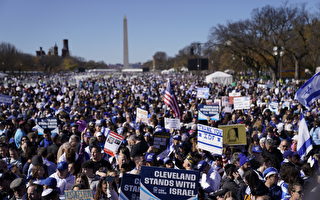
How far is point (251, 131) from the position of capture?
1013 centimetres

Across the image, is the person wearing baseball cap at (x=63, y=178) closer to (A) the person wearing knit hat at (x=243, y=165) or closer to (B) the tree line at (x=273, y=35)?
(A) the person wearing knit hat at (x=243, y=165)

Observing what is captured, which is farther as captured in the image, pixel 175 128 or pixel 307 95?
pixel 175 128

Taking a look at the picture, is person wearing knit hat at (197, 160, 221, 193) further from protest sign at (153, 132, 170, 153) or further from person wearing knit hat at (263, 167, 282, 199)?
protest sign at (153, 132, 170, 153)

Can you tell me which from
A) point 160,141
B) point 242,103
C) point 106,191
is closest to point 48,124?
point 160,141

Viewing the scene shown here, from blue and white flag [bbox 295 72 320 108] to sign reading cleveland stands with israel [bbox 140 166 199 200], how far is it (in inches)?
125

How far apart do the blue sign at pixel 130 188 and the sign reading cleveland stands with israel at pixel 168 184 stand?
0.32 metres

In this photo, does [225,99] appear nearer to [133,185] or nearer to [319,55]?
[133,185]

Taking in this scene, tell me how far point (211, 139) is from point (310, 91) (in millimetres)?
2131

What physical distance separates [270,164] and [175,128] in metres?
4.73

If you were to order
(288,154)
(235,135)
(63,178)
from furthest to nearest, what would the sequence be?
(235,135) < (288,154) < (63,178)

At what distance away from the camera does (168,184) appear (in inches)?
152

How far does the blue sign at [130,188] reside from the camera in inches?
165

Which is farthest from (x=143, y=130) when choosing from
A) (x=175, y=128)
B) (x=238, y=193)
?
(x=238, y=193)

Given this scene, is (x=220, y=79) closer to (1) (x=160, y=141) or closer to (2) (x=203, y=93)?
(2) (x=203, y=93)
